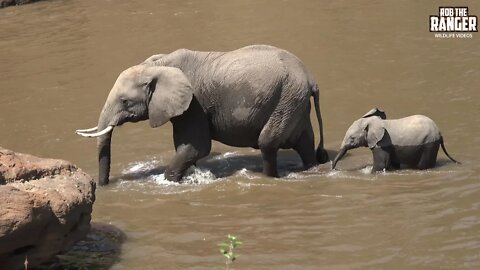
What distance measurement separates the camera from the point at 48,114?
12.0 metres

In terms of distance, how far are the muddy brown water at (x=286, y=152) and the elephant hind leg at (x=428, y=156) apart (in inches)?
5.5

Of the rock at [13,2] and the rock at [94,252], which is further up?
the rock at [13,2]

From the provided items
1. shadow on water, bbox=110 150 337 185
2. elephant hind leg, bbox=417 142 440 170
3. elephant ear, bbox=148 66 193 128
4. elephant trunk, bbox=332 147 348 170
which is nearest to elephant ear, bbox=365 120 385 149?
elephant trunk, bbox=332 147 348 170

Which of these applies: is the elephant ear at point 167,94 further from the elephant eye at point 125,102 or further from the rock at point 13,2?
the rock at point 13,2

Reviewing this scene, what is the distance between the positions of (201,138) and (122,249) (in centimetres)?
230

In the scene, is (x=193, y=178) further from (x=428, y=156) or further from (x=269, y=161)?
(x=428, y=156)

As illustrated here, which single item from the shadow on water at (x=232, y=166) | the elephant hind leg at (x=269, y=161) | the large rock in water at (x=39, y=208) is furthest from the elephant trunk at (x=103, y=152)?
the large rock in water at (x=39, y=208)

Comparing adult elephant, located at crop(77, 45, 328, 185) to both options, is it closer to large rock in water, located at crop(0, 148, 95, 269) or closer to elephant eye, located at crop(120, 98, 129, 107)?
elephant eye, located at crop(120, 98, 129, 107)

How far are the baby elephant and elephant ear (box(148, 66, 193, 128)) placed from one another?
1938 millimetres

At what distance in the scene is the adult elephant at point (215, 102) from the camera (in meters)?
8.58

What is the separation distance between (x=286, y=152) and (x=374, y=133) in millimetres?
1889

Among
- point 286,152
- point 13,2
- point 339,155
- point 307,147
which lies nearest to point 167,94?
point 307,147

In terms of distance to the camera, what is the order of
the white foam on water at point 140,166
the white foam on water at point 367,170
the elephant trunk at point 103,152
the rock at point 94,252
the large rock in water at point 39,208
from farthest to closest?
1. the white foam on water at point 140,166
2. the white foam on water at point 367,170
3. the elephant trunk at point 103,152
4. the rock at point 94,252
5. the large rock in water at point 39,208

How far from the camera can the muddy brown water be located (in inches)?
265
